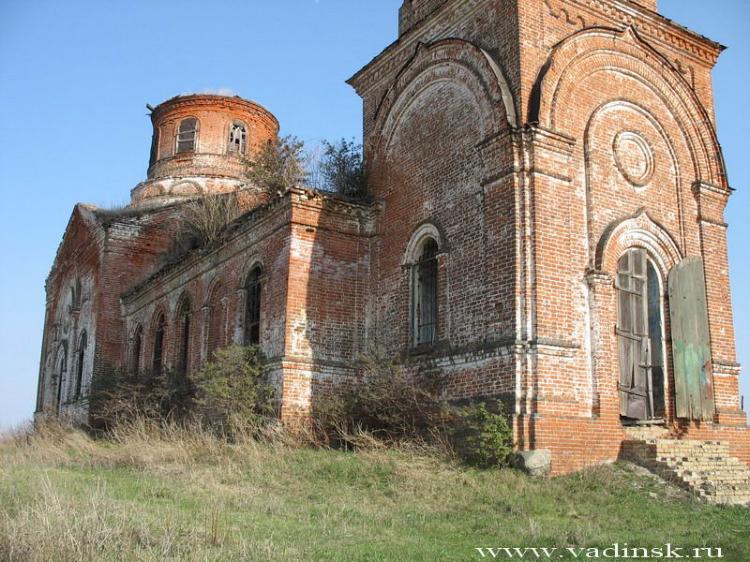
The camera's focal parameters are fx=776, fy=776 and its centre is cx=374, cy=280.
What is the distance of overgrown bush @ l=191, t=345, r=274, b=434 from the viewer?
14258 millimetres

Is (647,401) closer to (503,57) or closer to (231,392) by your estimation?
(503,57)

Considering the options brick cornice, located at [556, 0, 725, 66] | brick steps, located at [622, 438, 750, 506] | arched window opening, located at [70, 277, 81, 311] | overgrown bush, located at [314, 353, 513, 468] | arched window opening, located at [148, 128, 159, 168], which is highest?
arched window opening, located at [148, 128, 159, 168]

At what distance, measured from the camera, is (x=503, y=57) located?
13.0 m

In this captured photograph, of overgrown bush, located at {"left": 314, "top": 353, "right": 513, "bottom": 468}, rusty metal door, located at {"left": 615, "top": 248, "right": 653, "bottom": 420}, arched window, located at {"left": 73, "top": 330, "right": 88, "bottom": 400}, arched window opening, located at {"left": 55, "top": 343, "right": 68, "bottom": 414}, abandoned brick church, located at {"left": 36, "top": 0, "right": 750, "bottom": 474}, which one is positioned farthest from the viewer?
arched window opening, located at {"left": 55, "top": 343, "right": 68, "bottom": 414}

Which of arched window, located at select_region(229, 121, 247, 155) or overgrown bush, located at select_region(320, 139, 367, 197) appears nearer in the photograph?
overgrown bush, located at select_region(320, 139, 367, 197)

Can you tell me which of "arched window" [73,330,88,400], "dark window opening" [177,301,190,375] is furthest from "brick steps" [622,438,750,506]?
"arched window" [73,330,88,400]

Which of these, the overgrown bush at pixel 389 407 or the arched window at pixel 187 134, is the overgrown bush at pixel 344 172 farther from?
the arched window at pixel 187 134

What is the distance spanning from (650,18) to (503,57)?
142 inches

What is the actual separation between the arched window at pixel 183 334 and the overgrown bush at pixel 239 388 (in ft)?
16.1

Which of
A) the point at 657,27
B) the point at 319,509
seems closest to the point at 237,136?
the point at 657,27

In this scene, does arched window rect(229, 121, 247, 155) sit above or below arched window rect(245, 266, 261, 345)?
above

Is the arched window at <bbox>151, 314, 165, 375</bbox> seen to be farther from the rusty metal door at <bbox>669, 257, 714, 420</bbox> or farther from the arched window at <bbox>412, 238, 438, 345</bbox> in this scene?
the rusty metal door at <bbox>669, 257, 714, 420</bbox>

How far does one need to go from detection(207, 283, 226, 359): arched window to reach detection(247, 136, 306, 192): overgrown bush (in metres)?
2.78

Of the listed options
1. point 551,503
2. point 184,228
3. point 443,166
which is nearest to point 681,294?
point 443,166
